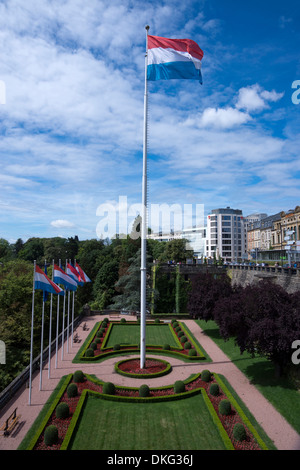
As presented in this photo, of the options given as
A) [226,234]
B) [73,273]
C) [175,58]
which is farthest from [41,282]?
[226,234]

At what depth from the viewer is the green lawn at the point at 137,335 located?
3173 cm

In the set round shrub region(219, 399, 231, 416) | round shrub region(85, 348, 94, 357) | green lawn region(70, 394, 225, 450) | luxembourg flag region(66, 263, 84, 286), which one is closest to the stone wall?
round shrub region(219, 399, 231, 416)

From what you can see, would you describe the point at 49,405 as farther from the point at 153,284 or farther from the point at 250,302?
the point at 153,284

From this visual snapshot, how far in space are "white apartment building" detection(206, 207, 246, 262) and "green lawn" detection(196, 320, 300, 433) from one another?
3925 inches

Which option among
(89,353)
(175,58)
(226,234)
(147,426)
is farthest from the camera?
(226,234)

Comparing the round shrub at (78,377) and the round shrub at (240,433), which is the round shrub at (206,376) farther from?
the round shrub at (78,377)

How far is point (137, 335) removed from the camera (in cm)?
3472

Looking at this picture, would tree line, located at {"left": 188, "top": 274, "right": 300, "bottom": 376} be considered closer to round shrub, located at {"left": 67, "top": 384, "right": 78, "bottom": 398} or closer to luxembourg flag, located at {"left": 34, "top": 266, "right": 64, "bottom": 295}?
round shrub, located at {"left": 67, "top": 384, "right": 78, "bottom": 398}

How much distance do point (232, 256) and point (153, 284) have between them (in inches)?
3161

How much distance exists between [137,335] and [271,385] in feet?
54.4

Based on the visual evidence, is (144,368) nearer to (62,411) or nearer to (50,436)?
(62,411)

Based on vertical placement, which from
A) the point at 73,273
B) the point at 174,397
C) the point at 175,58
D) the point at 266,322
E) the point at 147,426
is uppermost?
the point at 175,58

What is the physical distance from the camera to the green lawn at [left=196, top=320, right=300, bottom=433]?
689 inches

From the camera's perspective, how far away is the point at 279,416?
17.1m
